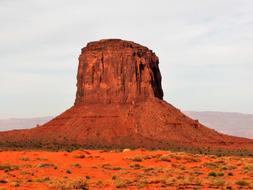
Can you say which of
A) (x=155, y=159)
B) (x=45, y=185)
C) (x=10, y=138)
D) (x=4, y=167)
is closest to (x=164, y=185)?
(x=45, y=185)

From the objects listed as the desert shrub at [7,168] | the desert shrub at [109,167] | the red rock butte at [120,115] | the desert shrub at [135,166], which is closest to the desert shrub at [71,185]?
the desert shrub at [7,168]

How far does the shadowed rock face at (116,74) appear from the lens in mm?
100625

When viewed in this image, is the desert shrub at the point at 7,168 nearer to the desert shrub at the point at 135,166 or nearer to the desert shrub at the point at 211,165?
the desert shrub at the point at 135,166

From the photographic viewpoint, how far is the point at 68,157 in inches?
1694

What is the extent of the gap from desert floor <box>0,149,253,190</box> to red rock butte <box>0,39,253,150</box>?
38.7 meters

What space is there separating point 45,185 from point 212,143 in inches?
2673

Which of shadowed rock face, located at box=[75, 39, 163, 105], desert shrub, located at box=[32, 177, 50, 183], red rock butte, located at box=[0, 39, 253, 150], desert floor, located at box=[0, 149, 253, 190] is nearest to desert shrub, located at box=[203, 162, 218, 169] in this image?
desert floor, located at box=[0, 149, 253, 190]

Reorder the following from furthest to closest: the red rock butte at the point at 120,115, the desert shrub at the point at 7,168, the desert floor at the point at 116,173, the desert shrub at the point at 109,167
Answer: the red rock butte at the point at 120,115 → the desert shrub at the point at 109,167 → the desert shrub at the point at 7,168 → the desert floor at the point at 116,173

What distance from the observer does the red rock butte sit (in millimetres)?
88000

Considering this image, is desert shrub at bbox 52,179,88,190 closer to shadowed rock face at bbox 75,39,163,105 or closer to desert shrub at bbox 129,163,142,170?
desert shrub at bbox 129,163,142,170

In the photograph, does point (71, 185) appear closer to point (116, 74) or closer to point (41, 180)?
point (41, 180)

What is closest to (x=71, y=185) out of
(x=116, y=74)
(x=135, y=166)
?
(x=135, y=166)

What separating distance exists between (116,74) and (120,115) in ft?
37.7

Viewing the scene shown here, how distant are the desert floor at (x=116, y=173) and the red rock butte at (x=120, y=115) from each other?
38.7 metres
